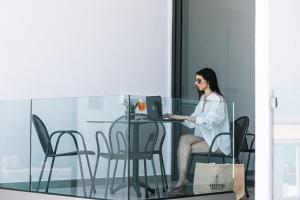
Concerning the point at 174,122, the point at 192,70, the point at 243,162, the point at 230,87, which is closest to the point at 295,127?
the point at 174,122

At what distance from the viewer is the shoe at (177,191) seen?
20.8 feet

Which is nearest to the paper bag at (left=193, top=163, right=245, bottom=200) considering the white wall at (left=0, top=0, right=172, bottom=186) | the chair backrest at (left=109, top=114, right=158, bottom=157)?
the chair backrest at (left=109, top=114, right=158, bottom=157)

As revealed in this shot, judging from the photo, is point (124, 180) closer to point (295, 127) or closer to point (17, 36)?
point (295, 127)

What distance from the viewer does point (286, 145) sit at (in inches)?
205

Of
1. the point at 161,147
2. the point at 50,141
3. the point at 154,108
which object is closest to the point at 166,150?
the point at 161,147

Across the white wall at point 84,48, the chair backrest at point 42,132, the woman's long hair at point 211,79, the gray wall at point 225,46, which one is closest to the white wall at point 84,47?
the white wall at point 84,48

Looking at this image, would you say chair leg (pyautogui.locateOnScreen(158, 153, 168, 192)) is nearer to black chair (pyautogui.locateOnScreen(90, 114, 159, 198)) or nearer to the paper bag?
black chair (pyautogui.locateOnScreen(90, 114, 159, 198))

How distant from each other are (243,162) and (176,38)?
2552mm

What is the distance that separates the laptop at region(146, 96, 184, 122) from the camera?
6.10 metres

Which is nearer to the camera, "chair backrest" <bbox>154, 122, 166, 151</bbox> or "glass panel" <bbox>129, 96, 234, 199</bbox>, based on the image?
"glass panel" <bbox>129, 96, 234, 199</bbox>

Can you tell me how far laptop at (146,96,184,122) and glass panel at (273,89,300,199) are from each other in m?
1.28

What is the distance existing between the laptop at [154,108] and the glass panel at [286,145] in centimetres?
128

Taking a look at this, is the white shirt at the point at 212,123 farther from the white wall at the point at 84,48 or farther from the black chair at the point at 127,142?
the white wall at the point at 84,48

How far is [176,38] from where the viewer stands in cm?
905
